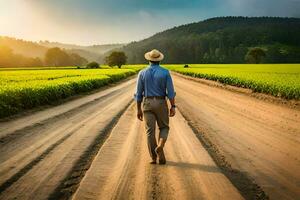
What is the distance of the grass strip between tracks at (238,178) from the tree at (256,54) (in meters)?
134

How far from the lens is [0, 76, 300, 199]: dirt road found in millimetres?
5980

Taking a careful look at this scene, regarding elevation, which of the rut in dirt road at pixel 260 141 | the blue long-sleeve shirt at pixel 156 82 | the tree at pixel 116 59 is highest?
the blue long-sleeve shirt at pixel 156 82

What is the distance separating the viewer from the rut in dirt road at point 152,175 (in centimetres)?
578

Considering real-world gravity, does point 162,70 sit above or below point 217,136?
above

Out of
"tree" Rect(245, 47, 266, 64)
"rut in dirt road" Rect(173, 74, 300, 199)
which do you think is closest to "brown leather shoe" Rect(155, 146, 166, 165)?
"rut in dirt road" Rect(173, 74, 300, 199)

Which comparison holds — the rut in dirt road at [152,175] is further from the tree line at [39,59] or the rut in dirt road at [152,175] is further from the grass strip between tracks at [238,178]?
the tree line at [39,59]

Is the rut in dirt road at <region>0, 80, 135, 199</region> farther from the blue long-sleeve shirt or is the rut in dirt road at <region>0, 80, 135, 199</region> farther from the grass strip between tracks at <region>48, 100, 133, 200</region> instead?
the blue long-sleeve shirt

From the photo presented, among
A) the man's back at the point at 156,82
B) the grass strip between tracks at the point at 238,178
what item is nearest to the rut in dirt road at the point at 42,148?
the man's back at the point at 156,82

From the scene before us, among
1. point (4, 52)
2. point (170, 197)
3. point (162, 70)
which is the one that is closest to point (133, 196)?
point (170, 197)

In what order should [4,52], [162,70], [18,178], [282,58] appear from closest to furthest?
[18,178], [162,70], [4,52], [282,58]

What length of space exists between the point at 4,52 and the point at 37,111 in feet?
347

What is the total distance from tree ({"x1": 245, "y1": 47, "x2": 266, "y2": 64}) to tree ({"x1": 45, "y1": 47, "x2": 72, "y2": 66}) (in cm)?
6999

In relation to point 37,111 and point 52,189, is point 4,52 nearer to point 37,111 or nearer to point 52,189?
point 37,111

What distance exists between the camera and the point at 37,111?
17.1m
